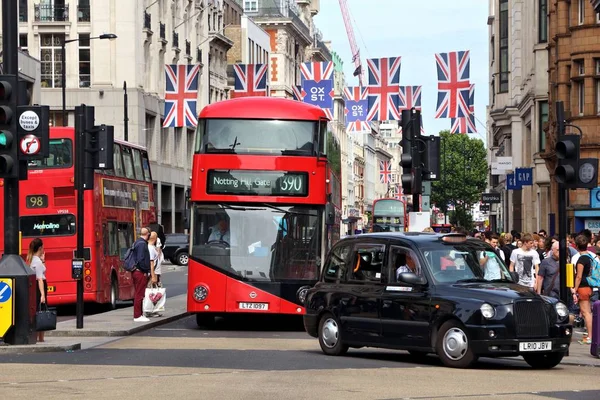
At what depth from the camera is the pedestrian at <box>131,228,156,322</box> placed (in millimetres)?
26734

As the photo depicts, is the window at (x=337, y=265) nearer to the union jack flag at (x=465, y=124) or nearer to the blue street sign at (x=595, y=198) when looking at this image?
the union jack flag at (x=465, y=124)

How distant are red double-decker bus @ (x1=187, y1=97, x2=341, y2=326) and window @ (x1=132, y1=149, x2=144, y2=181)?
1005 cm

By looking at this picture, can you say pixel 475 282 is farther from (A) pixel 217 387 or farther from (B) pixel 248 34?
(B) pixel 248 34

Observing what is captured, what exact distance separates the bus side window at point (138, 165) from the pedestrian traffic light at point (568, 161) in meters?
Answer: 17.3

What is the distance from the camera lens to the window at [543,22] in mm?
55281

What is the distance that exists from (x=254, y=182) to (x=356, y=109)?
32954 millimetres

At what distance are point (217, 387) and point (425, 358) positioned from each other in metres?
5.27

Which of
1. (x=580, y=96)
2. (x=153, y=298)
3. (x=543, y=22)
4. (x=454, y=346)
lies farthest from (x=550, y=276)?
(x=543, y=22)

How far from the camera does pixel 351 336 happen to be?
61.2 feet

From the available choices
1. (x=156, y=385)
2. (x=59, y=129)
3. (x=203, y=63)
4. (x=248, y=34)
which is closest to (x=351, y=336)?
(x=156, y=385)

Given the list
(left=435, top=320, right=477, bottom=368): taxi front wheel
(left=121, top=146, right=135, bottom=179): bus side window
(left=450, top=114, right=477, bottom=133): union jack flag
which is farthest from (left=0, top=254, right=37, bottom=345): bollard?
(left=450, top=114, right=477, bottom=133): union jack flag

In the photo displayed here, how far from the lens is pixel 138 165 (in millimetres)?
35562

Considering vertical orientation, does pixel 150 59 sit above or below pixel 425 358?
above

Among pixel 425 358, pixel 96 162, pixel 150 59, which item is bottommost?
pixel 425 358
